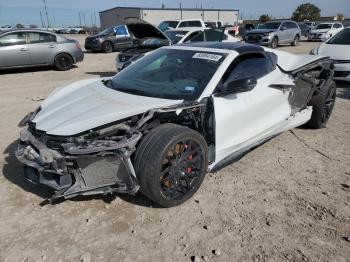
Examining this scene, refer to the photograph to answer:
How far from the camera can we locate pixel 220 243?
3.03 meters

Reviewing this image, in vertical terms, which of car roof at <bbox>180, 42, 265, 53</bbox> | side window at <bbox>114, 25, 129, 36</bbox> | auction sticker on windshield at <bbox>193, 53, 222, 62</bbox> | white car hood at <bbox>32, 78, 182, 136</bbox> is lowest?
side window at <bbox>114, 25, 129, 36</bbox>

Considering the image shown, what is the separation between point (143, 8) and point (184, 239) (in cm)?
5405

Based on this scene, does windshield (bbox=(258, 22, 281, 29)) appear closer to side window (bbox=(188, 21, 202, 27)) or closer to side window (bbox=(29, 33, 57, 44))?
side window (bbox=(188, 21, 202, 27))

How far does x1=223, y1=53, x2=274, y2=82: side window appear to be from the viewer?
163 inches

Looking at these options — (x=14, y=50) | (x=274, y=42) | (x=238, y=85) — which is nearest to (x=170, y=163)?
(x=238, y=85)

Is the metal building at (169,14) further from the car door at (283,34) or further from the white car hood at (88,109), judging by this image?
the white car hood at (88,109)

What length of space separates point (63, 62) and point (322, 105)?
9.43 meters

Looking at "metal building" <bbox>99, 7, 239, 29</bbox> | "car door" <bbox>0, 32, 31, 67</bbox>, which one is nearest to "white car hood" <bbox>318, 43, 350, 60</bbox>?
"car door" <bbox>0, 32, 31, 67</bbox>

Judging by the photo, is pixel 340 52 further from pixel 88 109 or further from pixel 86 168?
pixel 86 168

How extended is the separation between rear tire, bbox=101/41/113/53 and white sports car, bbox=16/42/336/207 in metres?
14.4

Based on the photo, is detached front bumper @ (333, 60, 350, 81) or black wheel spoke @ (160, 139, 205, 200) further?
detached front bumper @ (333, 60, 350, 81)

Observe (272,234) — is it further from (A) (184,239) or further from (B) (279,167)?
(B) (279,167)

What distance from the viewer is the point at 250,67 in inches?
175

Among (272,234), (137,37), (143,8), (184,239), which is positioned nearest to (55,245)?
(184,239)
